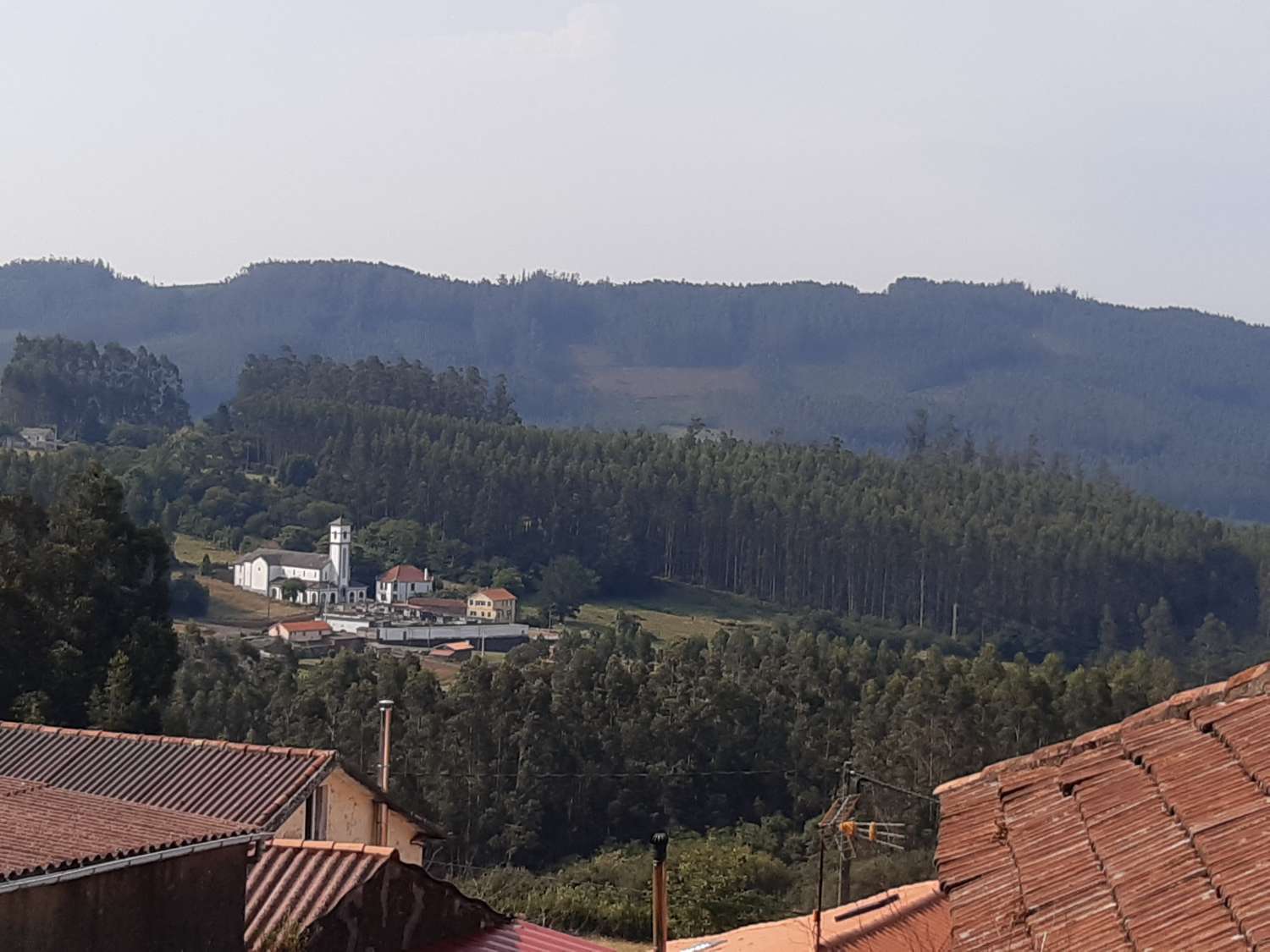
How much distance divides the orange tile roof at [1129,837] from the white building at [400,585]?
8286 cm

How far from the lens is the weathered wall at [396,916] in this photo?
9.20 m

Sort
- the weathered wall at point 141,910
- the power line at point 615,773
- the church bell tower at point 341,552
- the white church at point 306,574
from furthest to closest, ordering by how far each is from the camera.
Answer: the church bell tower at point 341,552 < the white church at point 306,574 < the power line at point 615,773 < the weathered wall at point 141,910

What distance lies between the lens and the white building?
3477 inches

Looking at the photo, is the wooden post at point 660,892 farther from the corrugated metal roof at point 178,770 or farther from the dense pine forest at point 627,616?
the dense pine forest at point 627,616

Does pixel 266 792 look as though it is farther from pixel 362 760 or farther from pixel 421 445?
pixel 421 445

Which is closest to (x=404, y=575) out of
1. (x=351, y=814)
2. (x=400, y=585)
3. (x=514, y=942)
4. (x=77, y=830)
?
(x=400, y=585)

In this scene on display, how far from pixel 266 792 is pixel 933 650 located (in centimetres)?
4064

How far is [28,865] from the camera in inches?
273

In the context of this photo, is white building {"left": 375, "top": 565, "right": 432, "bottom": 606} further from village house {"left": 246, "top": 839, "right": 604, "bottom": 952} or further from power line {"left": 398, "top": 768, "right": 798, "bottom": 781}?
village house {"left": 246, "top": 839, "right": 604, "bottom": 952}

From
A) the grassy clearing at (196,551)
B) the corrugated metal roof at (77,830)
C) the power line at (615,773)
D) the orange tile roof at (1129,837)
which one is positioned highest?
the orange tile roof at (1129,837)

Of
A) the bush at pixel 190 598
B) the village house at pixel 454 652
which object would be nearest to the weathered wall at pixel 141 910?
the village house at pixel 454 652

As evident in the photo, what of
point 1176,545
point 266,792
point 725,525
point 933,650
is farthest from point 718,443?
point 266,792

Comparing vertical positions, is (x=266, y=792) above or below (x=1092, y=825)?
below

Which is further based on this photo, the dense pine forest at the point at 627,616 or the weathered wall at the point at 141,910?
the dense pine forest at the point at 627,616
